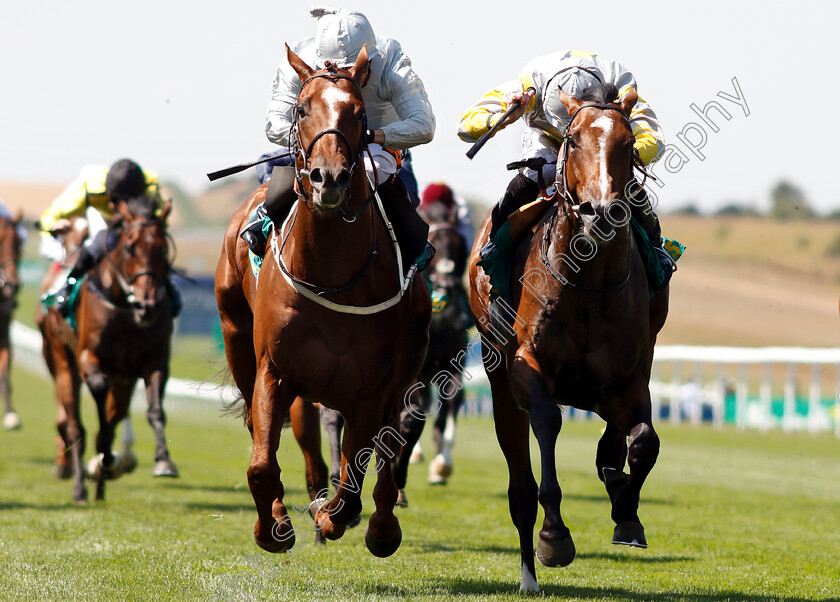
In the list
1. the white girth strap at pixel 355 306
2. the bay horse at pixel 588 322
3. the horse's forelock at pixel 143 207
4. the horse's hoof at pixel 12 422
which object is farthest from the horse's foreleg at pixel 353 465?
the horse's hoof at pixel 12 422

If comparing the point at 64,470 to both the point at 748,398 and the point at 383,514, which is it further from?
the point at 748,398

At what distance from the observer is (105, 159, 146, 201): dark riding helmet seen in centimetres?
1006

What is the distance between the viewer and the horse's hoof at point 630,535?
5301 mm

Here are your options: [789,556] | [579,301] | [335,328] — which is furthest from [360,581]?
[789,556]

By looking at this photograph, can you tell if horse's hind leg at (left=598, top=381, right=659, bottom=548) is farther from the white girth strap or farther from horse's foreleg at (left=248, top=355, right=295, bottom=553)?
horse's foreleg at (left=248, top=355, right=295, bottom=553)

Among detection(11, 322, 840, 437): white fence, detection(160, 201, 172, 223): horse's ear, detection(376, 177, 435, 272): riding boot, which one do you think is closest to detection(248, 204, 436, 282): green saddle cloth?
detection(376, 177, 435, 272): riding boot

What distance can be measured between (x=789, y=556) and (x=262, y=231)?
12.9 feet

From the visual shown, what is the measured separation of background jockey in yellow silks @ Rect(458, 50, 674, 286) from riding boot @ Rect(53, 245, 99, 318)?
4.89 meters

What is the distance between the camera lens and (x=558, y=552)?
17.0 ft

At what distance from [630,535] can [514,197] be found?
6.80ft

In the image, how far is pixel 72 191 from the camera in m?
10.9

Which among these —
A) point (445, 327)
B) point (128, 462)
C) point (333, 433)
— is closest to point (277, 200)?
point (333, 433)

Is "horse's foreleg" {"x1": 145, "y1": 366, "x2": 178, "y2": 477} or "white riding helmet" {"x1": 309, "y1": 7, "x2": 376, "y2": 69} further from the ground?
"white riding helmet" {"x1": 309, "y1": 7, "x2": 376, "y2": 69}

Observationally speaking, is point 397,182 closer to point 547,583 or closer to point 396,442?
point 396,442
